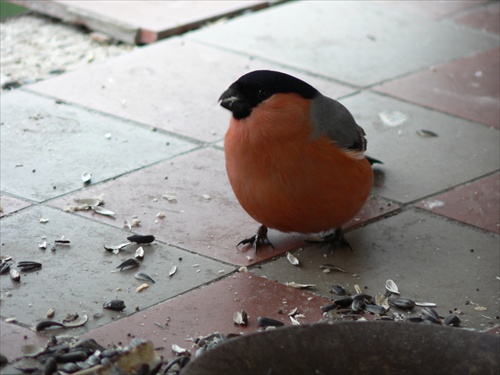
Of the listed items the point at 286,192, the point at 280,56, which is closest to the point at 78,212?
the point at 286,192

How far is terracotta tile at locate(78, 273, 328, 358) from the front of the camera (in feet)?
11.6

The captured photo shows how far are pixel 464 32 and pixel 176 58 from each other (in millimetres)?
2132

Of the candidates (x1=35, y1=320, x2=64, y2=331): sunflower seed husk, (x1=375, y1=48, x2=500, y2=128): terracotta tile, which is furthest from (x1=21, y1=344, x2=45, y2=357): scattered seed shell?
(x1=375, y1=48, x2=500, y2=128): terracotta tile

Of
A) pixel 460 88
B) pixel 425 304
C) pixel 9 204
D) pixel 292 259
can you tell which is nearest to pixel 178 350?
pixel 292 259

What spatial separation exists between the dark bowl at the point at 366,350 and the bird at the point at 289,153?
3.56 ft

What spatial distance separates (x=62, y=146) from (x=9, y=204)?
27.6 inches

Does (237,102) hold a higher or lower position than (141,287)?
higher

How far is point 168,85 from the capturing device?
19.4 ft

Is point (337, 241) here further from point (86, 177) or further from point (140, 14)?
point (140, 14)

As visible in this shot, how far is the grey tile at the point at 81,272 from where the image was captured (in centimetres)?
370

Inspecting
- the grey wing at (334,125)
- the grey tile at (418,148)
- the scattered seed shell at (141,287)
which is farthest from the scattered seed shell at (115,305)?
the grey tile at (418,148)

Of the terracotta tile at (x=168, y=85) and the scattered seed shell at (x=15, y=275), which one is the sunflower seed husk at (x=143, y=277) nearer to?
the scattered seed shell at (x=15, y=275)

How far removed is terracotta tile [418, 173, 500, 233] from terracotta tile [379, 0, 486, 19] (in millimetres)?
2717

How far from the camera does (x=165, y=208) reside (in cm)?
454
